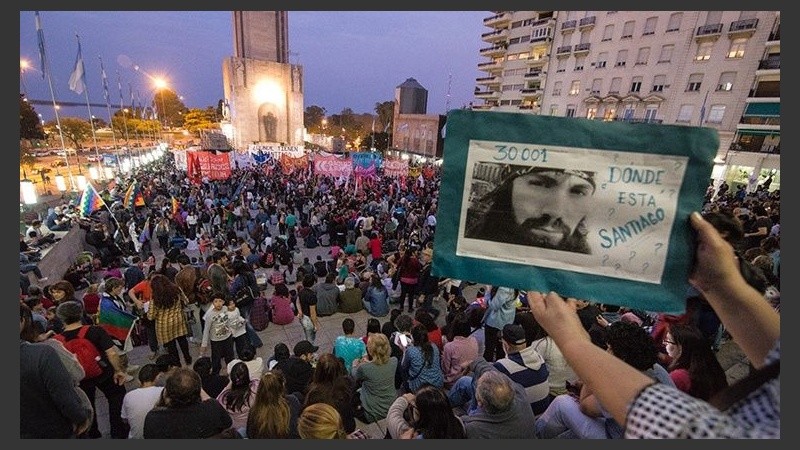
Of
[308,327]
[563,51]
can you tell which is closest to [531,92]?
[563,51]

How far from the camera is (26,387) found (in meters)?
2.81

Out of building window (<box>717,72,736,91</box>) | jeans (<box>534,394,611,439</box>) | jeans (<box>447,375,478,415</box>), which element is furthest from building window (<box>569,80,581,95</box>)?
jeans (<box>534,394,611,439</box>)

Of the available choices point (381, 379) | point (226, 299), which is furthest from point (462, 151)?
point (226, 299)

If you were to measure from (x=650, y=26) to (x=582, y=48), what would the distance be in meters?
6.88

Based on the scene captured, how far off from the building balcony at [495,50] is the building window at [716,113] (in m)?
28.7

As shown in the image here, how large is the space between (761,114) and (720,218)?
122 feet

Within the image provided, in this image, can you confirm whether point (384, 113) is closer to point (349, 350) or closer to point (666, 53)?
point (666, 53)

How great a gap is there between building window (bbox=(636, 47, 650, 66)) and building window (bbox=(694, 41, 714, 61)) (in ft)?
12.7

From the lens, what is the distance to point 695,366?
318 centimetres

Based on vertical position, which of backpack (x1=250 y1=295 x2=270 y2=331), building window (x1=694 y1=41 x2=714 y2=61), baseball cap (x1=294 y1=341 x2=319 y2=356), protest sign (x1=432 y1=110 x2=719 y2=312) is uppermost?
building window (x1=694 y1=41 x2=714 y2=61)

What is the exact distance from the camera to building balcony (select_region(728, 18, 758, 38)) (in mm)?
27062

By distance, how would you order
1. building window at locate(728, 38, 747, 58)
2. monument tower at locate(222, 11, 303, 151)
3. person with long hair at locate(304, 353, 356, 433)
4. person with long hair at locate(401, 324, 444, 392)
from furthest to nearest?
monument tower at locate(222, 11, 303, 151) < building window at locate(728, 38, 747, 58) < person with long hair at locate(401, 324, 444, 392) < person with long hair at locate(304, 353, 356, 433)

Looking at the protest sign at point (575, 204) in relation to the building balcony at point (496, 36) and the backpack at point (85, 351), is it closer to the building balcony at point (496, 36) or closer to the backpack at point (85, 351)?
the backpack at point (85, 351)

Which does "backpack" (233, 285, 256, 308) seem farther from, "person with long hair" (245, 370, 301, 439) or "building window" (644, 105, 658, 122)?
"building window" (644, 105, 658, 122)
